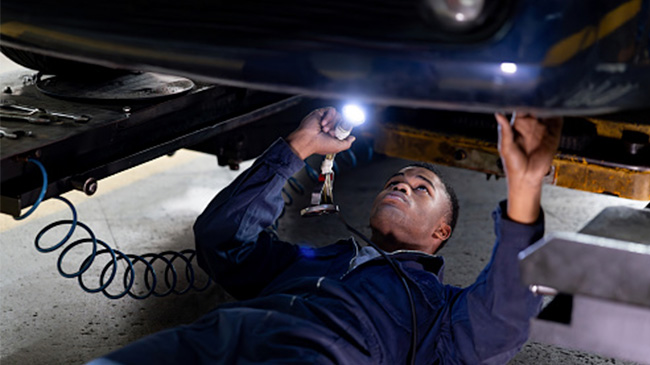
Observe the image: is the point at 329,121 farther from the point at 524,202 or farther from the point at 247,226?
the point at 524,202

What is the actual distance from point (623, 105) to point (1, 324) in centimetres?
219

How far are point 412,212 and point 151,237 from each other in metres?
1.48

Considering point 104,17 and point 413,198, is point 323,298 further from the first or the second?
point 104,17

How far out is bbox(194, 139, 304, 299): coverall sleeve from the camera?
7.88ft

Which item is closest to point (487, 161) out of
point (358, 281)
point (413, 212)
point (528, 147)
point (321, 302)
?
point (413, 212)

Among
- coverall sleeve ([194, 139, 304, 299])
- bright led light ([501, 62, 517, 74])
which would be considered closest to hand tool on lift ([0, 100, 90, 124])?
coverall sleeve ([194, 139, 304, 299])

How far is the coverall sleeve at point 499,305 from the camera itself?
1.75 m

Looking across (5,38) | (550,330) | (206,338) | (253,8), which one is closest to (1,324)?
(206,338)

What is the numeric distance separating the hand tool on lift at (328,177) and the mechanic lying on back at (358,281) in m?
0.04

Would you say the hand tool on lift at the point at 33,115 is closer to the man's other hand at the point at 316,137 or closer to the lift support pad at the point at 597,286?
the man's other hand at the point at 316,137

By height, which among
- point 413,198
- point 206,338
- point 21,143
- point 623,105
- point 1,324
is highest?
point 623,105

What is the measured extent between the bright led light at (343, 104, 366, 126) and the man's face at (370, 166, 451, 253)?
24cm

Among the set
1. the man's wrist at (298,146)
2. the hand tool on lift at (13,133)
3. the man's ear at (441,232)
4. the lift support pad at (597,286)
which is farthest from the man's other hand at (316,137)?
the lift support pad at (597,286)

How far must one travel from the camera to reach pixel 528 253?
144cm
